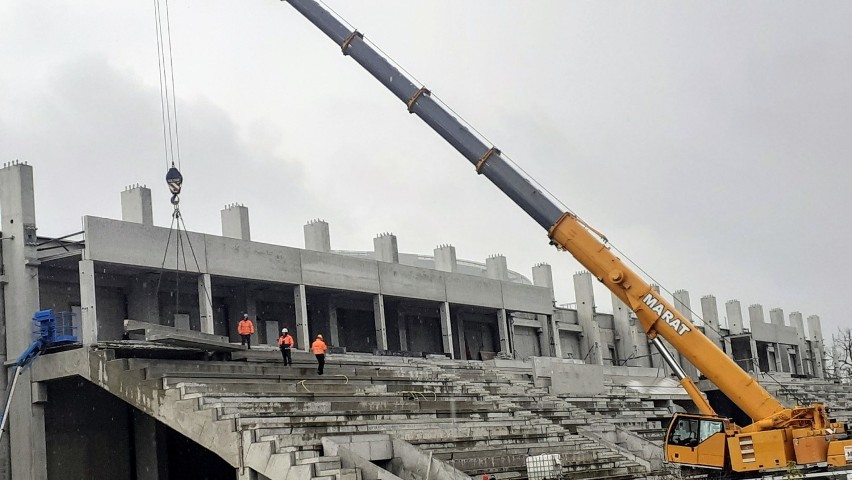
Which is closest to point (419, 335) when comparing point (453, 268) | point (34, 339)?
point (453, 268)

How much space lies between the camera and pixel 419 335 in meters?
46.8

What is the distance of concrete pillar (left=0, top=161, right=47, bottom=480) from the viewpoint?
27.5 meters

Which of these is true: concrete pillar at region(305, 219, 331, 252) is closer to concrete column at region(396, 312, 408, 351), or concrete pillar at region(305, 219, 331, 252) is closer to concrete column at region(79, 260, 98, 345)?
concrete column at region(396, 312, 408, 351)

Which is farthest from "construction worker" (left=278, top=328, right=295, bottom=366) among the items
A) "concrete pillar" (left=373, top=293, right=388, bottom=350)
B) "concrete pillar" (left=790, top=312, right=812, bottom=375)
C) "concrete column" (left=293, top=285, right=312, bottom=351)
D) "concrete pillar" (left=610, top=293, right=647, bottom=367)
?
"concrete pillar" (left=790, top=312, right=812, bottom=375)

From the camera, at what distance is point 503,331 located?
153 feet

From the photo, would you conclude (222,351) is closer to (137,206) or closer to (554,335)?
(137,206)

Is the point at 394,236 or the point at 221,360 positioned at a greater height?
the point at 394,236

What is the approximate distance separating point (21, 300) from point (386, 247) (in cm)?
1722

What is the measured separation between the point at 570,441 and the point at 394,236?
1525 cm

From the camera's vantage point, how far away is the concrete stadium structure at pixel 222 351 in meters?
A: 24.0

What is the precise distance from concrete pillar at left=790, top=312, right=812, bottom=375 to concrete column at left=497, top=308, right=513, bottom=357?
3567 cm

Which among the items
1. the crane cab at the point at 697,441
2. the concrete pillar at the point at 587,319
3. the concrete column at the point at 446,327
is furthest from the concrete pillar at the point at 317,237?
the concrete pillar at the point at 587,319

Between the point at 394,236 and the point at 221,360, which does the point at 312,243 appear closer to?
the point at 394,236

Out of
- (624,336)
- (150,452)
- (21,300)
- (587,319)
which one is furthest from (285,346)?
(624,336)
